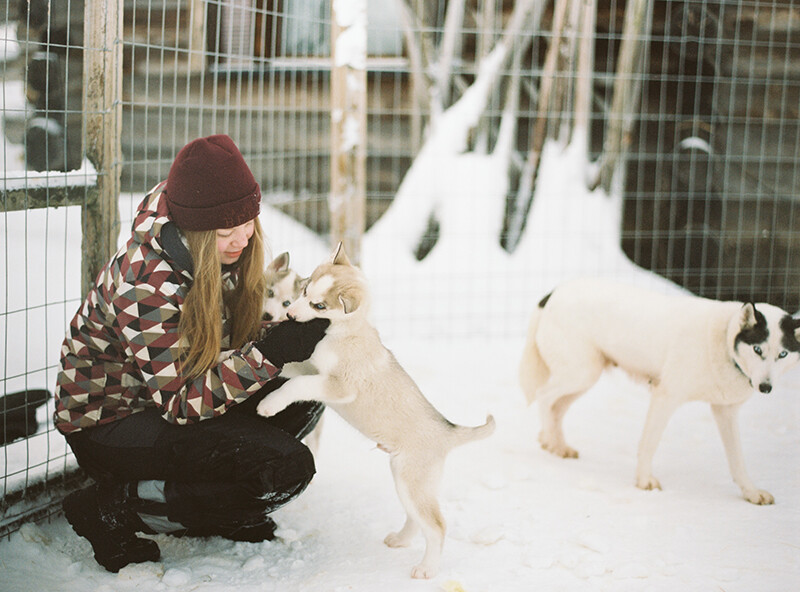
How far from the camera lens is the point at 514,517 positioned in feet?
9.69

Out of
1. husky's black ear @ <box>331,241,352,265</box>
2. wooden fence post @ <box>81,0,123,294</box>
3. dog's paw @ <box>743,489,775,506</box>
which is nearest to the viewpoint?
husky's black ear @ <box>331,241,352,265</box>

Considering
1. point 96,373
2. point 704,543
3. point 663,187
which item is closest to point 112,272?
point 96,373

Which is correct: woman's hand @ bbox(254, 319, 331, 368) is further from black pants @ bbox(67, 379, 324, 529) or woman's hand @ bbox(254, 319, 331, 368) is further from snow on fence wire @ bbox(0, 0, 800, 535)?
snow on fence wire @ bbox(0, 0, 800, 535)

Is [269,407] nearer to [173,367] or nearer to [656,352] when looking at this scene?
[173,367]

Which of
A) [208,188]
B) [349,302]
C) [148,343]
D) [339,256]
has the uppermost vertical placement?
[208,188]

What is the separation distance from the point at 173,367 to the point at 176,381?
0.15 ft

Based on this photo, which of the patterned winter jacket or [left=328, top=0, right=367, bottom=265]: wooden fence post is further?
[left=328, top=0, right=367, bottom=265]: wooden fence post

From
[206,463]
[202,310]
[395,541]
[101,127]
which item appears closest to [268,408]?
[206,463]

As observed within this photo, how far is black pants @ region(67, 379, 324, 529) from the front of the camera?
238 centimetres

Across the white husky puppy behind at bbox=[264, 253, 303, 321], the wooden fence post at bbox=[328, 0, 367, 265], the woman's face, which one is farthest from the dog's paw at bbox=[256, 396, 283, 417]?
the wooden fence post at bbox=[328, 0, 367, 265]

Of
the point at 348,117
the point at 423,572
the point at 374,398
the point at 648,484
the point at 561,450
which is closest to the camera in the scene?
the point at 423,572

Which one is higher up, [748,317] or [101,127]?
[101,127]

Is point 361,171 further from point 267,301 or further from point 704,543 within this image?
point 704,543

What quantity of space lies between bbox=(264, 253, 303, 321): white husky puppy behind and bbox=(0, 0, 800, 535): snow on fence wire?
2.28m
